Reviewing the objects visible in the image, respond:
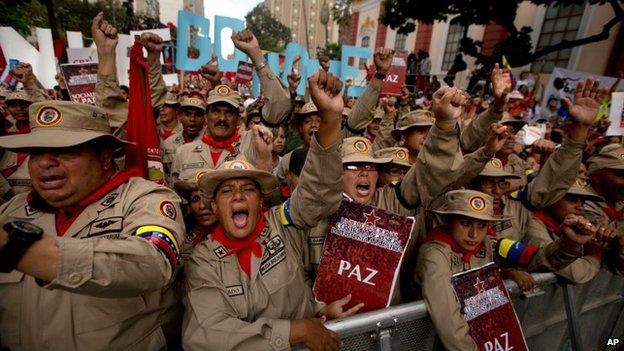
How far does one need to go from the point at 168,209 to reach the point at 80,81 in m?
3.40

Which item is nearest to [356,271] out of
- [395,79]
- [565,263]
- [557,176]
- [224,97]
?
[565,263]

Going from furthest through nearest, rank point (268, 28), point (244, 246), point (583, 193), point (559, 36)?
point (268, 28) < point (559, 36) < point (583, 193) < point (244, 246)

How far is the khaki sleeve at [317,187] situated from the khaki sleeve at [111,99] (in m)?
1.65

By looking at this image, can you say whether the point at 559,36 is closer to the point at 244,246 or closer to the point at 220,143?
the point at 220,143

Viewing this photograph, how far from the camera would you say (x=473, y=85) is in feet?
47.3

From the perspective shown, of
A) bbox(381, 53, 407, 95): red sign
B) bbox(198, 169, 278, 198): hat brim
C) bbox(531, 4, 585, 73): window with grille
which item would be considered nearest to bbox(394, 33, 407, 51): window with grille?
bbox(531, 4, 585, 73): window with grille

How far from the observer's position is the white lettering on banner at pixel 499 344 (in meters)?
2.11

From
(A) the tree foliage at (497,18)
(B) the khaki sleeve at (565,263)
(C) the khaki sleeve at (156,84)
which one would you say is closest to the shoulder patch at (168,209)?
(C) the khaki sleeve at (156,84)

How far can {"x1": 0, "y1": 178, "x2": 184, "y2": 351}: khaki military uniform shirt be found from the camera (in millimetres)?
1366

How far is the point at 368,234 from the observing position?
223 centimetres

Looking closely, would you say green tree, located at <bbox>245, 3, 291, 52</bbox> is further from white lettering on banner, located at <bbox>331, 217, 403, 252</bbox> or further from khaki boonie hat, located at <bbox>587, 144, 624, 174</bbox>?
white lettering on banner, located at <bbox>331, 217, 403, 252</bbox>

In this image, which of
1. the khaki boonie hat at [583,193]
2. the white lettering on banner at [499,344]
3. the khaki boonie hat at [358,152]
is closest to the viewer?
the white lettering on banner at [499,344]

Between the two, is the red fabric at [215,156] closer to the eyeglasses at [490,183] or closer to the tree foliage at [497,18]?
the eyeglasses at [490,183]

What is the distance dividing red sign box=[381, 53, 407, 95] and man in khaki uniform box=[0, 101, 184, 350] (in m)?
5.84
